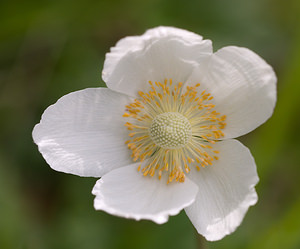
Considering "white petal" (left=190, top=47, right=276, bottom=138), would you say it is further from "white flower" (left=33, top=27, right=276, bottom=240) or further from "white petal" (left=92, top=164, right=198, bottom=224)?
"white petal" (left=92, top=164, right=198, bottom=224)

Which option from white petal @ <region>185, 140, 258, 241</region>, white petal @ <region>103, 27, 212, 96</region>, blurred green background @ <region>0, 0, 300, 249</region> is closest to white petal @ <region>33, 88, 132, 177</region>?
white petal @ <region>103, 27, 212, 96</region>

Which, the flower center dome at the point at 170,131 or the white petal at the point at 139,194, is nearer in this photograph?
the white petal at the point at 139,194

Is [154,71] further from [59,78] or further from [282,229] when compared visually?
[59,78]

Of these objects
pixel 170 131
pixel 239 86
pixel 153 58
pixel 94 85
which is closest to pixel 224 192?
pixel 170 131

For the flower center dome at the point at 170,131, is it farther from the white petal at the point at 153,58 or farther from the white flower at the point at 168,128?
the white petal at the point at 153,58

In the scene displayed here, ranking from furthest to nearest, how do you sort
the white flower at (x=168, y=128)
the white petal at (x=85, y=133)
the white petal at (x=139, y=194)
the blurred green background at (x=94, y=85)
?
the blurred green background at (x=94, y=85), the white petal at (x=85, y=133), the white flower at (x=168, y=128), the white petal at (x=139, y=194)

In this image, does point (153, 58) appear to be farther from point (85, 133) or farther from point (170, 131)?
point (85, 133)

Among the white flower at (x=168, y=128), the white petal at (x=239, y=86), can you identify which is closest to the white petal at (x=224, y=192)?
the white flower at (x=168, y=128)

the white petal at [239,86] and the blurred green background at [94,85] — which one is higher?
the white petal at [239,86]

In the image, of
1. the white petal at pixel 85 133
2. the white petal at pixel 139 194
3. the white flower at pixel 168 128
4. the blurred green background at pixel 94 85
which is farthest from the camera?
the blurred green background at pixel 94 85
